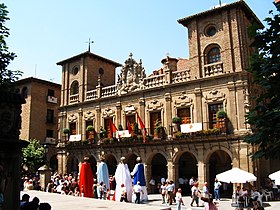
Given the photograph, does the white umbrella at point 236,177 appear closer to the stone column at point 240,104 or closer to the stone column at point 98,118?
the stone column at point 240,104

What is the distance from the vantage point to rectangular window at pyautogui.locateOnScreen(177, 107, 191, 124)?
2415cm

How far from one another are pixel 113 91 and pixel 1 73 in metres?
20.5

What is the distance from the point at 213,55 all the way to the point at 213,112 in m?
4.62

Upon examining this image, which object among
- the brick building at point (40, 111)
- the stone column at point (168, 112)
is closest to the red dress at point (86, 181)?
the stone column at point (168, 112)

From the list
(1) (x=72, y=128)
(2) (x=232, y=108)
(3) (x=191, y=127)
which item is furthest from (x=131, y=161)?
(2) (x=232, y=108)

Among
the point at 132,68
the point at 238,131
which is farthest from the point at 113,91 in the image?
the point at 238,131

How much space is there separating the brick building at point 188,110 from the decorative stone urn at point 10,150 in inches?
655

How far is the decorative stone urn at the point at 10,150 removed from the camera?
6504mm

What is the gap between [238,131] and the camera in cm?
2127

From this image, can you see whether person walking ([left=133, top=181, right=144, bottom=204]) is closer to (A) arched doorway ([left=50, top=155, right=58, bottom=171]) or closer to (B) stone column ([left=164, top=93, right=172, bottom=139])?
(B) stone column ([left=164, top=93, right=172, bottom=139])

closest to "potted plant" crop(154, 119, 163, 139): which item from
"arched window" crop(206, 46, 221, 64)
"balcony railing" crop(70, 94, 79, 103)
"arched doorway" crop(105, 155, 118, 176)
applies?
"arched window" crop(206, 46, 221, 64)

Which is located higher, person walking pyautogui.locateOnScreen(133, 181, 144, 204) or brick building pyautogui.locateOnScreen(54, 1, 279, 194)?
brick building pyautogui.locateOnScreen(54, 1, 279, 194)

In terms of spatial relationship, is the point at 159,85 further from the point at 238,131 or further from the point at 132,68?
the point at 238,131

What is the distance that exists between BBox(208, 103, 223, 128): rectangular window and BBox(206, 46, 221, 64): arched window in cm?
367
